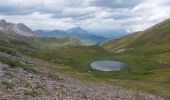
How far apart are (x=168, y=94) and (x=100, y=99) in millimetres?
42605

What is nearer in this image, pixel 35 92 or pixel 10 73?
pixel 35 92

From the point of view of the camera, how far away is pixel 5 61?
190 ft

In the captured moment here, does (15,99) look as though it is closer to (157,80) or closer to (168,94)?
(168,94)

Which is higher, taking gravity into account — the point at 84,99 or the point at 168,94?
the point at 84,99

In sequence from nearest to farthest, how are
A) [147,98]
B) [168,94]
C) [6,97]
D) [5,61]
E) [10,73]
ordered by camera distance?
[6,97], [10,73], [5,61], [147,98], [168,94]

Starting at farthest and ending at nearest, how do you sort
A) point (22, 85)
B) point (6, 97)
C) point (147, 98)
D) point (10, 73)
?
point (147, 98) → point (10, 73) → point (22, 85) → point (6, 97)

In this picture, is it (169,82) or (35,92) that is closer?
(35,92)

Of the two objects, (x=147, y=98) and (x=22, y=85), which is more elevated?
(x=22, y=85)

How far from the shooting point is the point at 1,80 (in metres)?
39.5

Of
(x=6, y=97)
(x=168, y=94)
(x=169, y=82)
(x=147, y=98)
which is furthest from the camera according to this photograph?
(x=169, y=82)

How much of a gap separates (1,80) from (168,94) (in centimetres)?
5436

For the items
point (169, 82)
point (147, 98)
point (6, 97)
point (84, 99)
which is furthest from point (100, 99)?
point (169, 82)

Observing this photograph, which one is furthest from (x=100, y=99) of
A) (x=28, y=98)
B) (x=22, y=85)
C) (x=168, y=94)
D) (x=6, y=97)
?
(x=168, y=94)

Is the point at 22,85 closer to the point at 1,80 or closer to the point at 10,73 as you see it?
the point at 1,80
